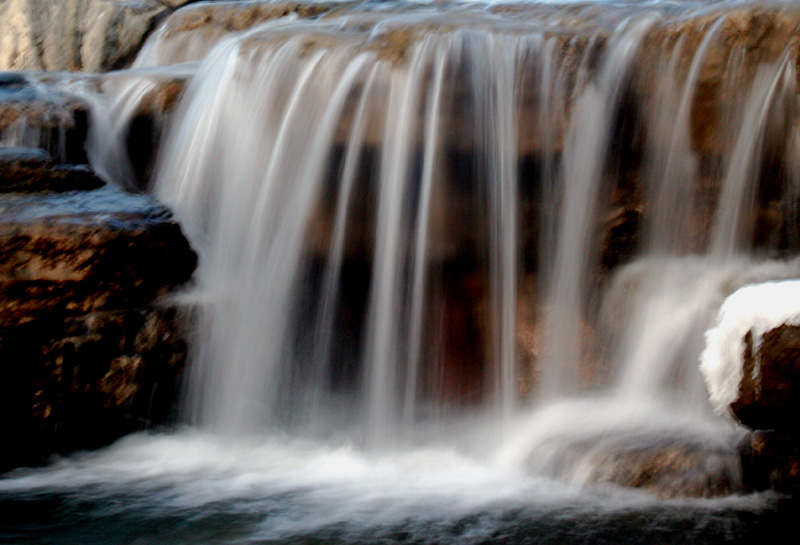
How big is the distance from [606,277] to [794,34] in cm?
162

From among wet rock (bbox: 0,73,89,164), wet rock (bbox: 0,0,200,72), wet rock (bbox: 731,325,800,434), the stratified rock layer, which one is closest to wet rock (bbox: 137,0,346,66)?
wet rock (bbox: 0,0,200,72)

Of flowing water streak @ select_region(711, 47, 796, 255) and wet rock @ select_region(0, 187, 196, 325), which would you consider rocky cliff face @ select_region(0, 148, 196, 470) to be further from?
flowing water streak @ select_region(711, 47, 796, 255)

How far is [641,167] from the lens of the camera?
518 cm

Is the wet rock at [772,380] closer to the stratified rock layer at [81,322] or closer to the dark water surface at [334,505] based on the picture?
the dark water surface at [334,505]

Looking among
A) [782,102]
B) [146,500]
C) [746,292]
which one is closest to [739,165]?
[782,102]

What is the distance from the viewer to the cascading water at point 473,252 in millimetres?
4727

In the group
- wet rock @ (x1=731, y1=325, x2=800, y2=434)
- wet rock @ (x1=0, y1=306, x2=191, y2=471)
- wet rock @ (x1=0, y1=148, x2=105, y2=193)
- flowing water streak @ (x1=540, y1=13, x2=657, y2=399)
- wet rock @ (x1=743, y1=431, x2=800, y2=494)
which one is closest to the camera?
wet rock @ (x1=731, y1=325, x2=800, y2=434)

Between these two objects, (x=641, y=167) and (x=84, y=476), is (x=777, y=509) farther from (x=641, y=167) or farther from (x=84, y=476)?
(x=84, y=476)

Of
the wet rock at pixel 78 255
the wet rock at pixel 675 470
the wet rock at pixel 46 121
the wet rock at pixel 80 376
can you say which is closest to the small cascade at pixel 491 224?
the wet rock at pixel 80 376

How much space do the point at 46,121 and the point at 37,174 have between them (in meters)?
1.14

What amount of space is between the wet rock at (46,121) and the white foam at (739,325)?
4.59m

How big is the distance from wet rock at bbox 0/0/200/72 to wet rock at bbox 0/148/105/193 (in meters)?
4.45

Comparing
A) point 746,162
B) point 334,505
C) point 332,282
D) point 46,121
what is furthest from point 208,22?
point 334,505

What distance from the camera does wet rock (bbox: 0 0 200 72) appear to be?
971cm
